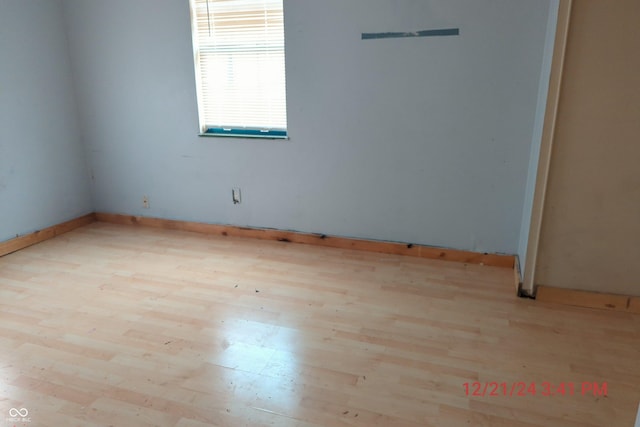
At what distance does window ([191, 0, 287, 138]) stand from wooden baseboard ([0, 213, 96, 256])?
5.15 ft

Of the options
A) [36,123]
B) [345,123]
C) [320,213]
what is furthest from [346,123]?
[36,123]

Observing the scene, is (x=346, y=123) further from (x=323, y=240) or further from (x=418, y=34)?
(x=323, y=240)

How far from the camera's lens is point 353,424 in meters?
1.73

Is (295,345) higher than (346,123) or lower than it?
lower

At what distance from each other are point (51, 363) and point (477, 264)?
275 centimetres

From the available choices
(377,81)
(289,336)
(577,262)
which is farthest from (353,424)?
(377,81)

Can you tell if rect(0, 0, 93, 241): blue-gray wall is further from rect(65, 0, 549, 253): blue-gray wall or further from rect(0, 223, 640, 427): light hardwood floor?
rect(0, 223, 640, 427): light hardwood floor

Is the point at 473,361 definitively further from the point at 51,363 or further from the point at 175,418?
the point at 51,363

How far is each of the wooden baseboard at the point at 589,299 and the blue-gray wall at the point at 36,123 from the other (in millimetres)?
3947

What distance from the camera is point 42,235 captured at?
3.76 m
